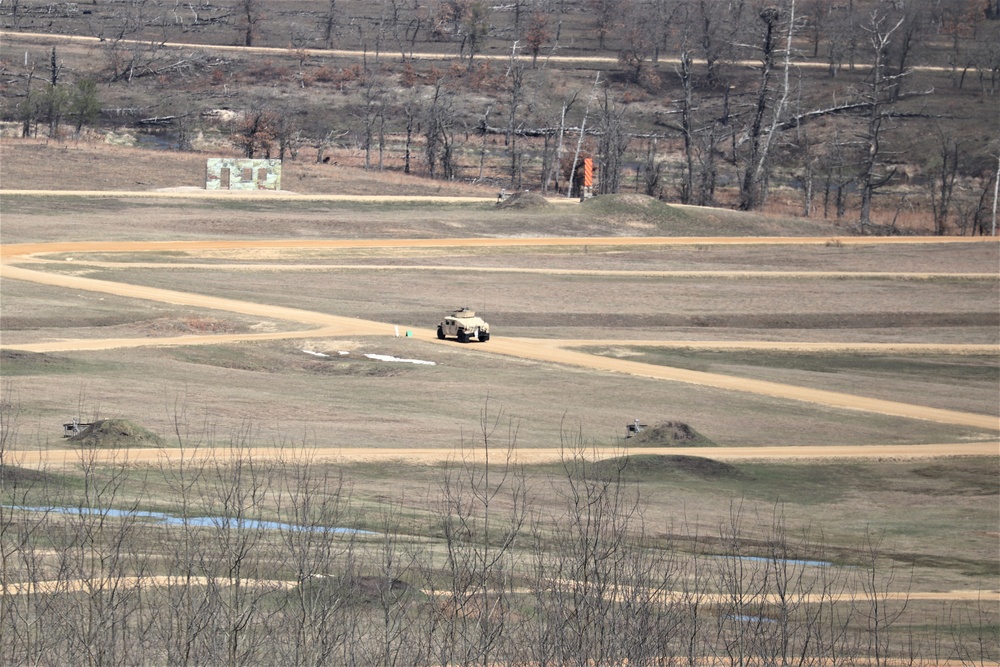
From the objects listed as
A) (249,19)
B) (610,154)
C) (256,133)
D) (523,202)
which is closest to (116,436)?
(523,202)

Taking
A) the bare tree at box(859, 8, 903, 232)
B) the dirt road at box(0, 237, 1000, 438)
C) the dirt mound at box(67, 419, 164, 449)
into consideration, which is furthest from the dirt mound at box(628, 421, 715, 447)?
the bare tree at box(859, 8, 903, 232)

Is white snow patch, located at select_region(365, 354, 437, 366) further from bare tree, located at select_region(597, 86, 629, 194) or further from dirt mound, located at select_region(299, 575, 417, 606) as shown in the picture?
bare tree, located at select_region(597, 86, 629, 194)

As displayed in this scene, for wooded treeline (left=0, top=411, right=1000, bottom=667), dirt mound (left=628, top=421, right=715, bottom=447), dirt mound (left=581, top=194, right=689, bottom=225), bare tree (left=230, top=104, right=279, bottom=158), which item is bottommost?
dirt mound (left=628, top=421, right=715, bottom=447)

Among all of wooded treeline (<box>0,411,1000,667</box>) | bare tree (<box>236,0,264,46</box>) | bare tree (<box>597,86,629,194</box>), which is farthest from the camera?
bare tree (<box>236,0,264,46</box>)

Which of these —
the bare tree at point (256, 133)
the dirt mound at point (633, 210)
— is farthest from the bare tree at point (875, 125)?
the bare tree at point (256, 133)

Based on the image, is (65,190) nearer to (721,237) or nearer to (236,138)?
(236,138)

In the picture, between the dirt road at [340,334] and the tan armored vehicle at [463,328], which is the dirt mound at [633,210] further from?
the tan armored vehicle at [463,328]
